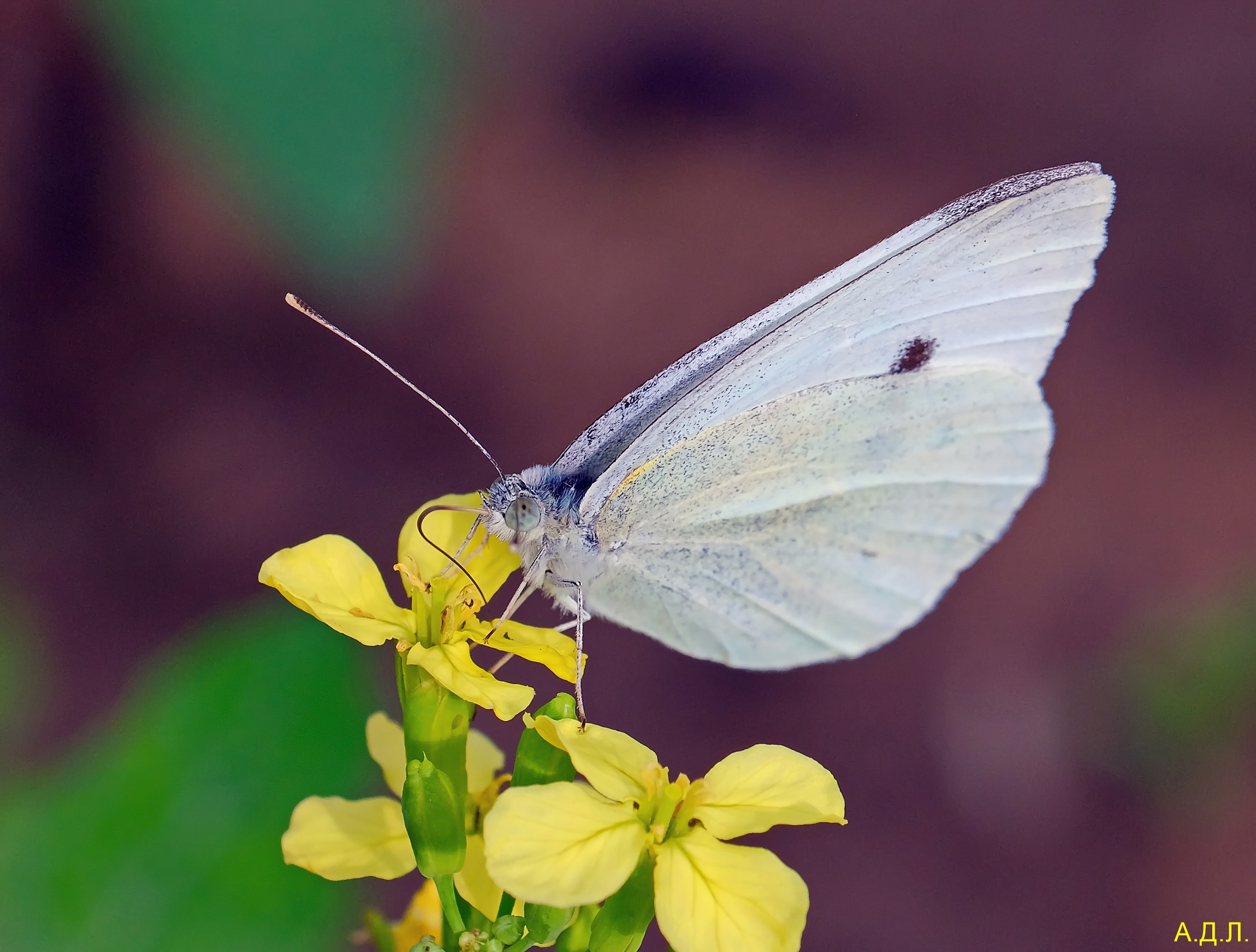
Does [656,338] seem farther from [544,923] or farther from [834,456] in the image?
[544,923]

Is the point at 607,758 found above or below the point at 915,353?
below

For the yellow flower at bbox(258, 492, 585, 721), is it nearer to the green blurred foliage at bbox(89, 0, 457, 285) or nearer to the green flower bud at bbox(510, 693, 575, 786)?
the green flower bud at bbox(510, 693, 575, 786)

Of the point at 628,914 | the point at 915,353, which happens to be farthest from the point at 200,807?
the point at 915,353

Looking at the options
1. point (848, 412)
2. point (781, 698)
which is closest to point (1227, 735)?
point (781, 698)

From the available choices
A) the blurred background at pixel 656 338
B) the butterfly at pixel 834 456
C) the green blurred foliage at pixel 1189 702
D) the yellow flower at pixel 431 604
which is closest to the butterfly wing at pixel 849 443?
the butterfly at pixel 834 456

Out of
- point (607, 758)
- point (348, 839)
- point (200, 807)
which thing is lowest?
point (200, 807)

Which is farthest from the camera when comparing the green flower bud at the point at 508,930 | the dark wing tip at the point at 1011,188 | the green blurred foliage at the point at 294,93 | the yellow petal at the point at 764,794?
the green blurred foliage at the point at 294,93

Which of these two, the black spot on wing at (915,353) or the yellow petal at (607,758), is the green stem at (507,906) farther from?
the black spot on wing at (915,353)
